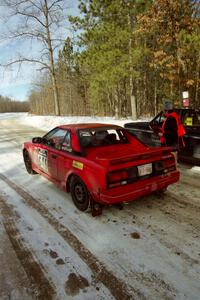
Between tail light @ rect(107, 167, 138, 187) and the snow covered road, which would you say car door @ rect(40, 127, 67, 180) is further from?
tail light @ rect(107, 167, 138, 187)

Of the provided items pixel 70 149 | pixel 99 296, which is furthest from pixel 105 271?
pixel 70 149

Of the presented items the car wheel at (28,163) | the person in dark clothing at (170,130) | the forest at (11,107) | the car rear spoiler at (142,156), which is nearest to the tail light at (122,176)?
the car rear spoiler at (142,156)

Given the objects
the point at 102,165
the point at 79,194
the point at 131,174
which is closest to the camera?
the point at 102,165

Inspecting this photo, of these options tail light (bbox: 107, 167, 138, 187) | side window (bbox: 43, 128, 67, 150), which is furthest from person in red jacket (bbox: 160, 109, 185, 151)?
side window (bbox: 43, 128, 67, 150)

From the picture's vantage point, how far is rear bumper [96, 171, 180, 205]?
3.56 m

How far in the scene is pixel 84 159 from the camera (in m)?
3.95

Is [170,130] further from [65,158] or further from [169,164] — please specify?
[65,158]

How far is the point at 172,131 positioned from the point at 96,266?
427 centimetres

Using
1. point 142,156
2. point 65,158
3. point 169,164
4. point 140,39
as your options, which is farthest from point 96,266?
point 140,39

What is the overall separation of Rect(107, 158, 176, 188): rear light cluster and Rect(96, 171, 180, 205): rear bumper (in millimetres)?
62

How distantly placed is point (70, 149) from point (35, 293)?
242 cm

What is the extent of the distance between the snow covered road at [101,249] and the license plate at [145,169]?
668mm

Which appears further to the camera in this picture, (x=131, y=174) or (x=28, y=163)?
(x=28, y=163)

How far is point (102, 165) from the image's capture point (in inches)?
142
